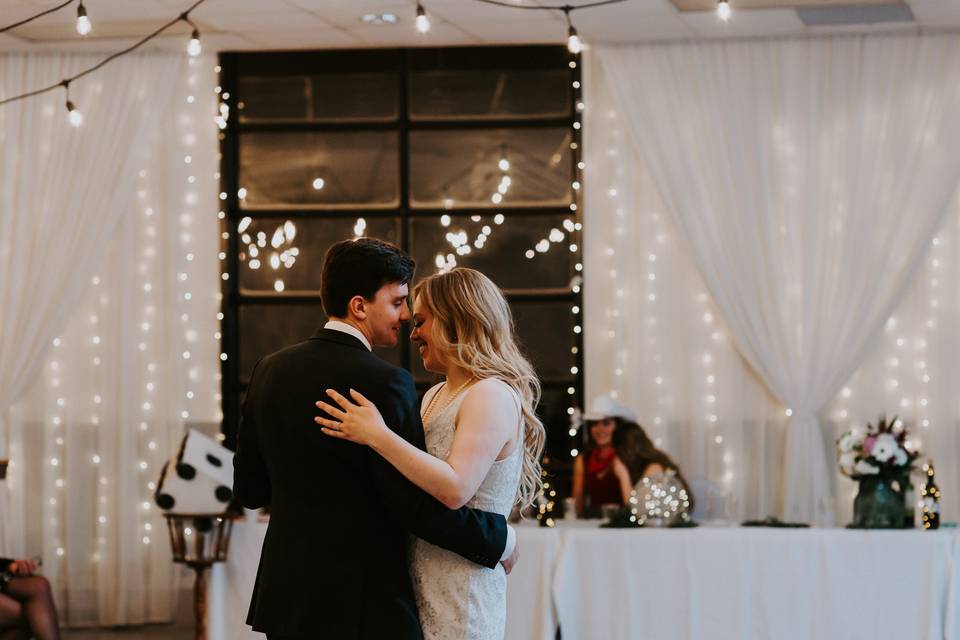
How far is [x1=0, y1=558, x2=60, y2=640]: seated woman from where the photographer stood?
6598 mm

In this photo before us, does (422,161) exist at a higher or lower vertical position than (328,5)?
lower

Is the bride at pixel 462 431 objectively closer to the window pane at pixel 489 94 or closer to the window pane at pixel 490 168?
the window pane at pixel 490 168

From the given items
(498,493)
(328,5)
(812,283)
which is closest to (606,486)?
(812,283)

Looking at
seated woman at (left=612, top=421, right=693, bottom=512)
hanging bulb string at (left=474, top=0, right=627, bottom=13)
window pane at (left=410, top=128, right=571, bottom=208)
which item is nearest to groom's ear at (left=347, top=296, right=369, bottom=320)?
hanging bulb string at (left=474, top=0, right=627, bottom=13)

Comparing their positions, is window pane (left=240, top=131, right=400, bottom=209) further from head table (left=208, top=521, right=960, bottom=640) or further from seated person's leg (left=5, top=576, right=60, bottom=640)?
head table (left=208, top=521, right=960, bottom=640)

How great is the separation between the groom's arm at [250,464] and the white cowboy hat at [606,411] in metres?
4.42

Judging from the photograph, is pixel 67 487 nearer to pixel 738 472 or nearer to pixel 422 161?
pixel 422 161

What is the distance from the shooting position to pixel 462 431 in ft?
9.04

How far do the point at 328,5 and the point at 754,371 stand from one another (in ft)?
10.0

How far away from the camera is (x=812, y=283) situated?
7.59m

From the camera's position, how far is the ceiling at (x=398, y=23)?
7.01 metres

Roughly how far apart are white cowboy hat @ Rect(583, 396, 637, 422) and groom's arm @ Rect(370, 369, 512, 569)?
449cm

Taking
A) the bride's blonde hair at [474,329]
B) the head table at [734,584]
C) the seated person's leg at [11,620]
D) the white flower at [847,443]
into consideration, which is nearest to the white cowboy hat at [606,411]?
the head table at [734,584]

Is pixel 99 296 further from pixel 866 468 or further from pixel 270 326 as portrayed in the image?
pixel 866 468
